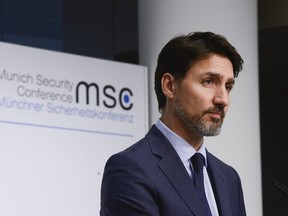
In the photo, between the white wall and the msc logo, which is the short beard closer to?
the msc logo

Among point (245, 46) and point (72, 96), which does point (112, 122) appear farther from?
point (245, 46)

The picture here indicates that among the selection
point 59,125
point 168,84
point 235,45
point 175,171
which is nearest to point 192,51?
point 168,84

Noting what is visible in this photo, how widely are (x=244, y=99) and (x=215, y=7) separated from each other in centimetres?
72

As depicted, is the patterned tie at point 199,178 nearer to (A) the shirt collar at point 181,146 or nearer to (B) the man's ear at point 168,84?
(A) the shirt collar at point 181,146

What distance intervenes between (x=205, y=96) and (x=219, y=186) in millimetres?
283

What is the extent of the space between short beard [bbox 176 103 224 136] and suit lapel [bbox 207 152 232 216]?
162 millimetres

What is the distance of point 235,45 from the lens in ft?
21.6

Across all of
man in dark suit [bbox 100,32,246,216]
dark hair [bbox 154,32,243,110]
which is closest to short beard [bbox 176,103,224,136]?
man in dark suit [bbox 100,32,246,216]

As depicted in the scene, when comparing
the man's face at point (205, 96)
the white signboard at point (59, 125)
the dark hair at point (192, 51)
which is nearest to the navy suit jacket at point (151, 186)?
the man's face at point (205, 96)

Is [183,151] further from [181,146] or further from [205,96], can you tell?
[205,96]

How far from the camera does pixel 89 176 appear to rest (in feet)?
18.6

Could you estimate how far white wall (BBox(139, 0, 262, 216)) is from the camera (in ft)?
21.3

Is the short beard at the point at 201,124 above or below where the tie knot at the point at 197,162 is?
above

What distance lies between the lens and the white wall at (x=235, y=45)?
648cm
